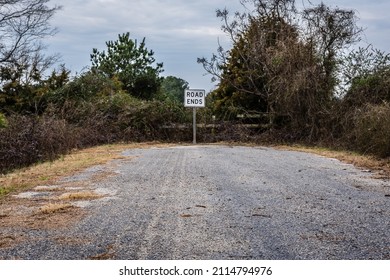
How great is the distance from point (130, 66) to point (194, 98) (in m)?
18.9

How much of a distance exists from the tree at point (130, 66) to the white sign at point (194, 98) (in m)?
17.1

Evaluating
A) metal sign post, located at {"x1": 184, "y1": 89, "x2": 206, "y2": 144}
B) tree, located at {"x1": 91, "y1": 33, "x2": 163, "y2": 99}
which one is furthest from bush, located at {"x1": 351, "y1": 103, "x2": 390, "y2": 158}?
tree, located at {"x1": 91, "y1": 33, "x2": 163, "y2": 99}

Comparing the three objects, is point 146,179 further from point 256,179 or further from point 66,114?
point 66,114

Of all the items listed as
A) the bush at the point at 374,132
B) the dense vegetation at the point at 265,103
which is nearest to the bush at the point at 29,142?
the dense vegetation at the point at 265,103

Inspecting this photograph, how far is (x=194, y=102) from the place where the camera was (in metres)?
18.3

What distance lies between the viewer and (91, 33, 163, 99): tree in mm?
35219

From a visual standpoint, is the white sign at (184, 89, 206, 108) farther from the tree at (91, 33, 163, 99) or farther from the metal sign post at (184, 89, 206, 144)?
the tree at (91, 33, 163, 99)

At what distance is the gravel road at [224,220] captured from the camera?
3.55 meters

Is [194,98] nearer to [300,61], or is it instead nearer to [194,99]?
[194,99]

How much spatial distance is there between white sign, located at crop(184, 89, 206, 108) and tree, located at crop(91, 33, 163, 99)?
1707cm

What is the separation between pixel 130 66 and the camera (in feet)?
119

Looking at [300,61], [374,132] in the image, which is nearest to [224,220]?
[374,132]

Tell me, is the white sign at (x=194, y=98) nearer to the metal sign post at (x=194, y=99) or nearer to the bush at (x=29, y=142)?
the metal sign post at (x=194, y=99)

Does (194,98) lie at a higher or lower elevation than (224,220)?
higher
